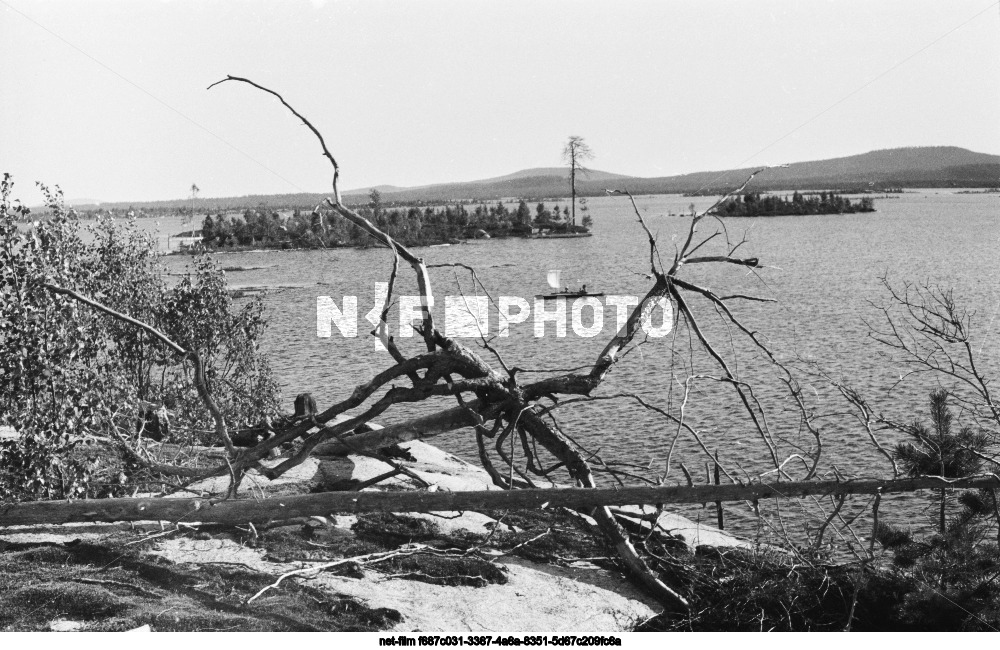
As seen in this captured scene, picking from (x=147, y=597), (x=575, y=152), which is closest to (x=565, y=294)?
(x=575, y=152)

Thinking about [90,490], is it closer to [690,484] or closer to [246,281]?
[690,484]

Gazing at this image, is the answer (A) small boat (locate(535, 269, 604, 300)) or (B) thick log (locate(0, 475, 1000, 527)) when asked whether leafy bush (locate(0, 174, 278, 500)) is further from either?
(A) small boat (locate(535, 269, 604, 300))

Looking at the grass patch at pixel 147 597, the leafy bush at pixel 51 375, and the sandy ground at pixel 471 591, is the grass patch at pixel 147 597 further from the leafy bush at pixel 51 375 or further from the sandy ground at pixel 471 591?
the leafy bush at pixel 51 375

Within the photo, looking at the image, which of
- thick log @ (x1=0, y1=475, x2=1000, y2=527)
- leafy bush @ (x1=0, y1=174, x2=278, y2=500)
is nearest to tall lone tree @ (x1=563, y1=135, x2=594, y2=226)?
leafy bush @ (x1=0, y1=174, x2=278, y2=500)

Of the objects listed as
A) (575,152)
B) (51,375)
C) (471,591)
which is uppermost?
(575,152)

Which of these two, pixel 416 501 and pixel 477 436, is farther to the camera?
pixel 477 436

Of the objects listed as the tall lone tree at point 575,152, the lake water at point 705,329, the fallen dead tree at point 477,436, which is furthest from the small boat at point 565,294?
the fallen dead tree at point 477,436

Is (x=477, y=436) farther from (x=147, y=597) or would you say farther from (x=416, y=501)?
(x=147, y=597)
